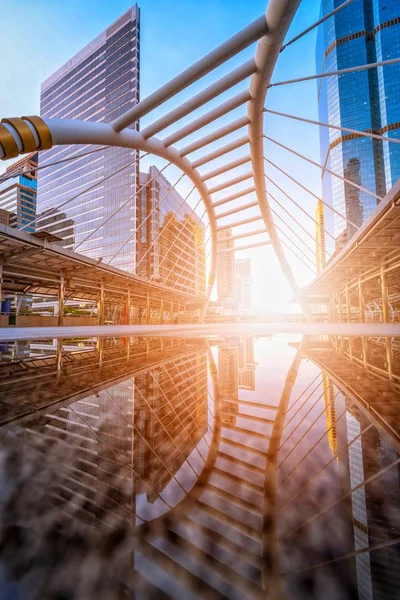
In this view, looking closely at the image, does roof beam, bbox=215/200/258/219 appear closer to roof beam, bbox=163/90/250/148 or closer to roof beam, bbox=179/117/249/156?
roof beam, bbox=179/117/249/156

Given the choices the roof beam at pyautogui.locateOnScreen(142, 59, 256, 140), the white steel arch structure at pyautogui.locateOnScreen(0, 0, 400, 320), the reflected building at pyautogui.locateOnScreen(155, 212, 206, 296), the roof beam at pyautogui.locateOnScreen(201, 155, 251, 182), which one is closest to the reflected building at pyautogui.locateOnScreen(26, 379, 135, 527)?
the white steel arch structure at pyautogui.locateOnScreen(0, 0, 400, 320)

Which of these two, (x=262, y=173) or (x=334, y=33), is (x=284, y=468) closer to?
(x=262, y=173)

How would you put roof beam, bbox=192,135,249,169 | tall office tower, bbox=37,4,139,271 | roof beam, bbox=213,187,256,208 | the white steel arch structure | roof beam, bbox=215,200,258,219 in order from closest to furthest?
the white steel arch structure < roof beam, bbox=192,135,249,169 < roof beam, bbox=213,187,256,208 < roof beam, bbox=215,200,258,219 < tall office tower, bbox=37,4,139,271

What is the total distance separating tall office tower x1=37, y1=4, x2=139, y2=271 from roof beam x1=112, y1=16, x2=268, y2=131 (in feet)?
169

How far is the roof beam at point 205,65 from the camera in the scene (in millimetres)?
6047

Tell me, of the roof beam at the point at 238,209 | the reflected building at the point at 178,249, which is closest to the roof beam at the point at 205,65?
the roof beam at the point at 238,209

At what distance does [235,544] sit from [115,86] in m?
86.4

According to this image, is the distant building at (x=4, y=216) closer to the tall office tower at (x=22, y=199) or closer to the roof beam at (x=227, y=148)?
the roof beam at (x=227, y=148)

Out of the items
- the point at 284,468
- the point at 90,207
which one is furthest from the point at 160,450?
the point at 90,207

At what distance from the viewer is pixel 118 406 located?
2109mm

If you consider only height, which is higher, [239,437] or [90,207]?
[90,207]

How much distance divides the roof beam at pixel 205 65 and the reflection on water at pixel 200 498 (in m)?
7.87

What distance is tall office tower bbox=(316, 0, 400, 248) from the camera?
61.8 metres

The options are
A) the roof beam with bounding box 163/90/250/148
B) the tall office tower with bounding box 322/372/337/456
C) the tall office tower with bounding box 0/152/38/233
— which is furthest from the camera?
the tall office tower with bounding box 0/152/38/233
